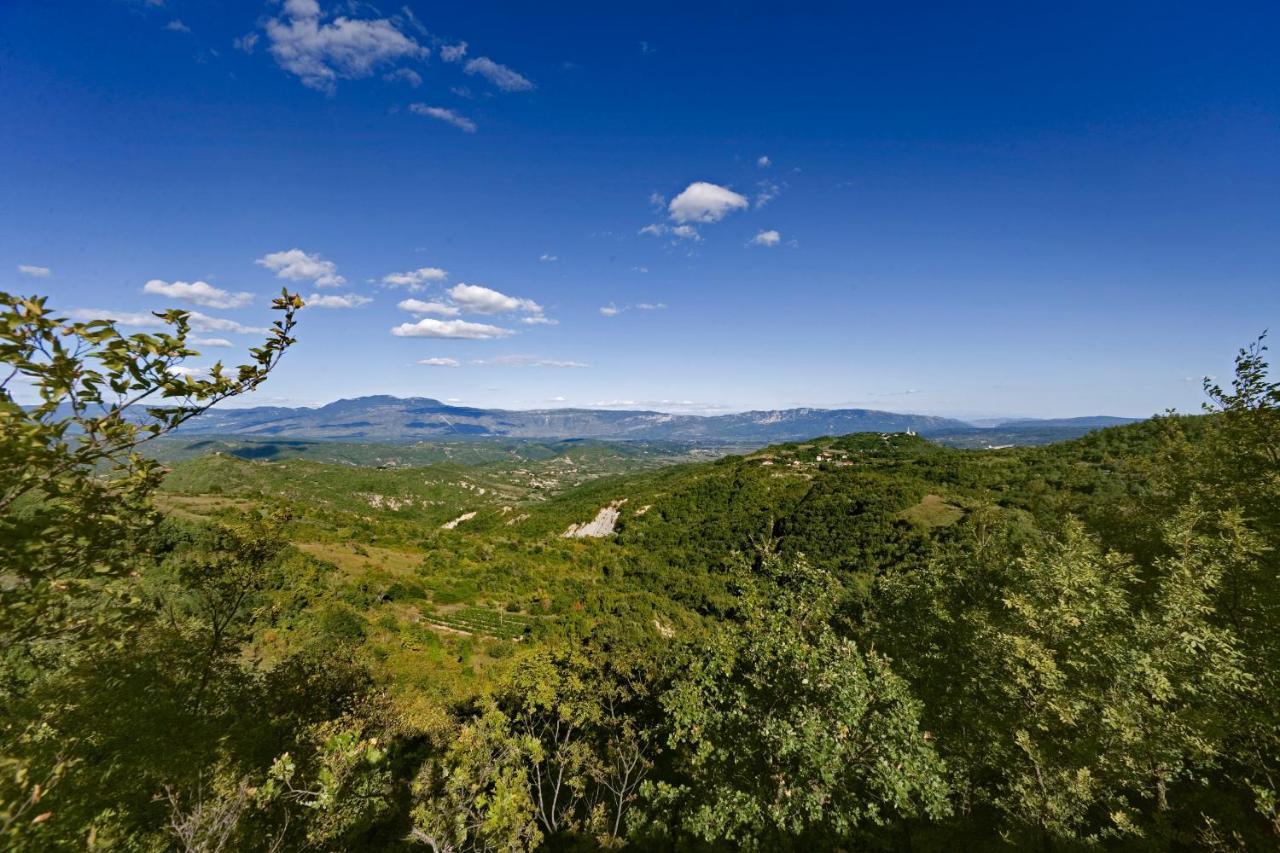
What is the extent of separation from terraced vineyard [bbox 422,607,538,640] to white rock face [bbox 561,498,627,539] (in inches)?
2572

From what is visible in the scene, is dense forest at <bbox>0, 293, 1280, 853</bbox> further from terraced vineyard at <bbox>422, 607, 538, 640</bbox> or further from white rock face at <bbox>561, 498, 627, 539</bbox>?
white rock face at <bbox>561, 498, 627, 539</bbox>

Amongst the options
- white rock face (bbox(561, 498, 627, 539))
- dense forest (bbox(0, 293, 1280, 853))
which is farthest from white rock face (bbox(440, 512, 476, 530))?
dense forest (bbox(0, 293, 1280, 853))

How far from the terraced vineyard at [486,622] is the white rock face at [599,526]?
6534 cm

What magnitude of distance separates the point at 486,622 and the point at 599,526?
80598 millimetres

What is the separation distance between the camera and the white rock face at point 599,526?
140m

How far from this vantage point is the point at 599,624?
53.5 metres

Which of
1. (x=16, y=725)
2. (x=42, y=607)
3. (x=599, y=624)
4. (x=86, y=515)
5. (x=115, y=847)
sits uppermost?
(x=86, y=515)

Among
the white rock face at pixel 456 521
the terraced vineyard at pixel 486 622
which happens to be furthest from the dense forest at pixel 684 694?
the white rock face at pixel 456 521

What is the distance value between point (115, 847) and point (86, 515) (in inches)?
434

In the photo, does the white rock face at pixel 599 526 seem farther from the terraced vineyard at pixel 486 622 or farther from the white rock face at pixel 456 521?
the terraced vineyard at pixel 486 622

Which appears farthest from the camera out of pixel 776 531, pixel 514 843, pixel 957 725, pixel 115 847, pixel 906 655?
pixel 776 531

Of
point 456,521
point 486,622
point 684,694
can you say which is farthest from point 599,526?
point 684,694

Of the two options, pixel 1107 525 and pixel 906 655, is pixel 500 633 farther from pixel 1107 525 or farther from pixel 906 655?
pixel 1107 525

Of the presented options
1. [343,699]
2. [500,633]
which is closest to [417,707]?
[343,699]
